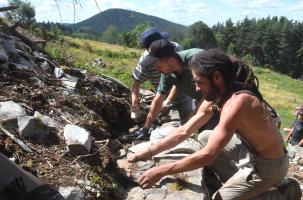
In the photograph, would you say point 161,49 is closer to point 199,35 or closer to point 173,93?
point 173,93

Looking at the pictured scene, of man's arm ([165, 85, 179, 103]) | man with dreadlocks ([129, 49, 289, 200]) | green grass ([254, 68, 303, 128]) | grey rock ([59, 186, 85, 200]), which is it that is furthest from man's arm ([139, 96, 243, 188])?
green grass ([254, 68, 303, 128])

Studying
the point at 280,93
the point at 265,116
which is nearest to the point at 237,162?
the point at 265,116

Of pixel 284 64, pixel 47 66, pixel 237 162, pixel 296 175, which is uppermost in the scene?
pixel 47 66

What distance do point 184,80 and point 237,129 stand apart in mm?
2163

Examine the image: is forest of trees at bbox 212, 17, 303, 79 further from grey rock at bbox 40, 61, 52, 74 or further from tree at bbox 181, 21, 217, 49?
grey rock at bbox 40, 61, 52, 74

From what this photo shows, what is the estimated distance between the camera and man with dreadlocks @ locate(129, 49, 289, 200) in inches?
136

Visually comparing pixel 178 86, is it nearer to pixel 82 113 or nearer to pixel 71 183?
pixel 82 113

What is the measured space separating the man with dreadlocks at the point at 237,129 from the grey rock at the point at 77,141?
25.8 inches

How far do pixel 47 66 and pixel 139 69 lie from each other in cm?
167

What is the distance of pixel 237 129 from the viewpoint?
3.69 meters

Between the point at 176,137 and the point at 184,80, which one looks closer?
the point at 176,137

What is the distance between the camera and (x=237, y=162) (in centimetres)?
473

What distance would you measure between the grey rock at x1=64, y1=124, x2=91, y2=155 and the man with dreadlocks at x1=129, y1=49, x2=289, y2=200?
0.66m

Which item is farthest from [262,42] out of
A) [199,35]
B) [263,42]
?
[199,35]
